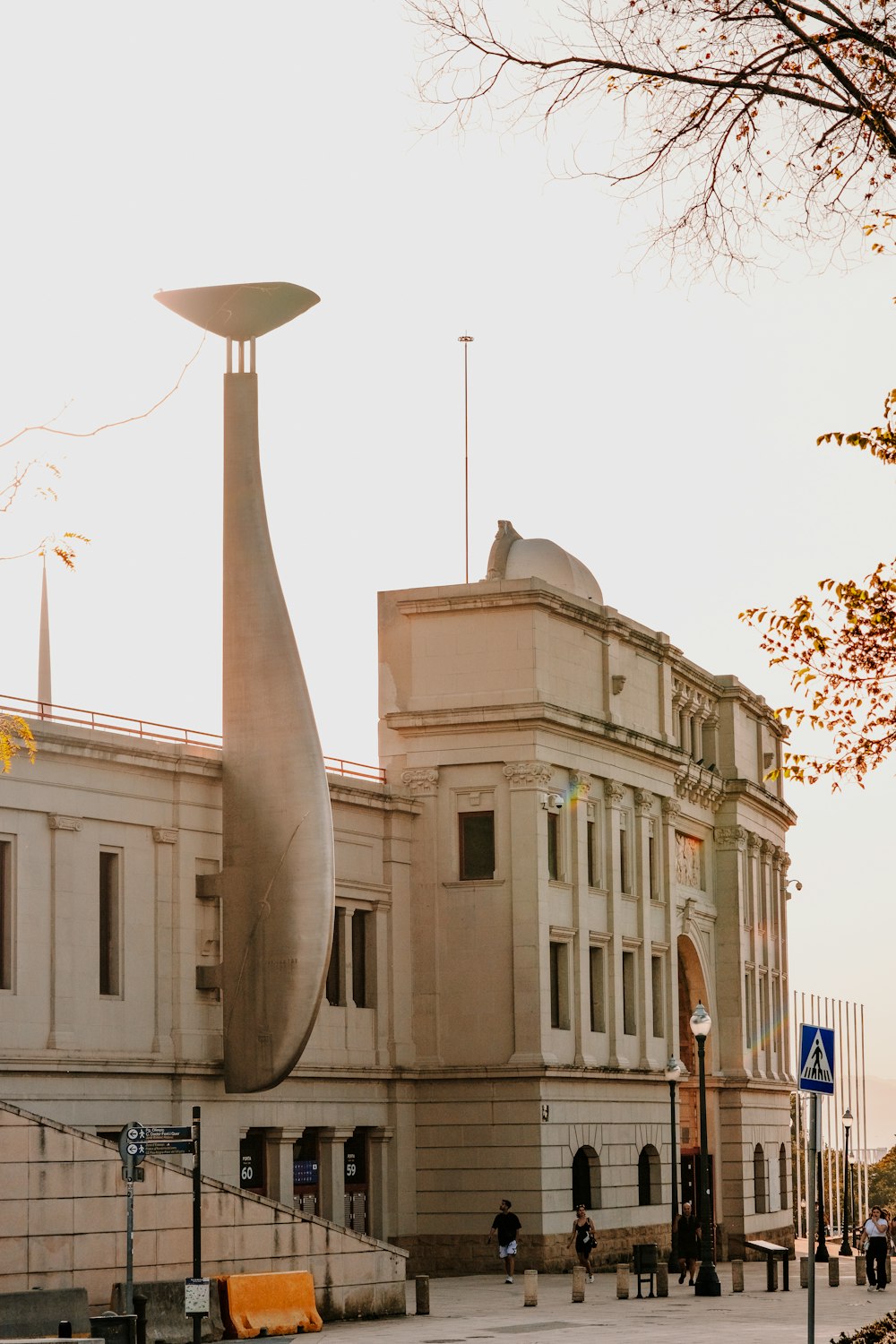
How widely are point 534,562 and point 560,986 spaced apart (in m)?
11.6

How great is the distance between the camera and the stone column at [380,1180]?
49781 mm

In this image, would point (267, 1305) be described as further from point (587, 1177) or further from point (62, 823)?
point (587, 1177)

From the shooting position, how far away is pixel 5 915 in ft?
129

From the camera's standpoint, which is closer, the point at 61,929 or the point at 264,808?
the point at 61,929

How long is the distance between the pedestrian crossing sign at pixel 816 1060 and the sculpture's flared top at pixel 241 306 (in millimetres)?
25520

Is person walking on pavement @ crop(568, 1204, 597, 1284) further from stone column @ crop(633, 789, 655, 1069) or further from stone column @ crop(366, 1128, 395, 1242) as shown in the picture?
stone column @ crop(633, 789, 655, 1069)

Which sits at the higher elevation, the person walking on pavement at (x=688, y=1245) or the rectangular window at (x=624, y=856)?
the rectangular window at (x=624, y=856)

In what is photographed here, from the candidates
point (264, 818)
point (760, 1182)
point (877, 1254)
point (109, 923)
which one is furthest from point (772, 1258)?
point (760, 1182)

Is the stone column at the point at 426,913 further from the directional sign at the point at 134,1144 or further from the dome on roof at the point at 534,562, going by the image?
the directional sign at the point at 134,1144

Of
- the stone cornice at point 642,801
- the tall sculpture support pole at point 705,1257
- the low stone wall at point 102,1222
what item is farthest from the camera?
the stone cornice at point 642,801

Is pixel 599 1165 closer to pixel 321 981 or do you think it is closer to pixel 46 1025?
pixel 321 981

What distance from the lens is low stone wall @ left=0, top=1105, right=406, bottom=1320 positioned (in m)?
30.4

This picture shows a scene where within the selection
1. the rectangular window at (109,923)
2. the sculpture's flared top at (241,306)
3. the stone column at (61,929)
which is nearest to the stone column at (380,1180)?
the rectangular window at (109,923)

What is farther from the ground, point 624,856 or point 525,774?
point 525,774
